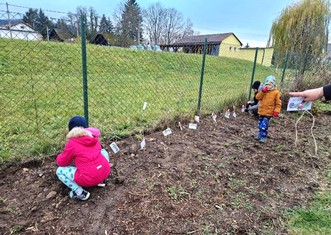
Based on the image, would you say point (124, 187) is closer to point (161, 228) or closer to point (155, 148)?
point (161, 228)

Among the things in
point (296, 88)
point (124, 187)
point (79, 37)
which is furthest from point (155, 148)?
point (296, 88)

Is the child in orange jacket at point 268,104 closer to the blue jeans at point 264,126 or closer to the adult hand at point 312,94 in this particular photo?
the blue jeans at point 264,126

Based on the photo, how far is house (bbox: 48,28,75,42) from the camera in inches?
98.6

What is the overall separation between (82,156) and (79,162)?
7 cm

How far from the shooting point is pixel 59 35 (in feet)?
8.29

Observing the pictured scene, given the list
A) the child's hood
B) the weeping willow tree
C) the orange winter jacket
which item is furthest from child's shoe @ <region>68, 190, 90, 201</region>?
the weeping willow tree

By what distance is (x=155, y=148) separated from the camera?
3449mm

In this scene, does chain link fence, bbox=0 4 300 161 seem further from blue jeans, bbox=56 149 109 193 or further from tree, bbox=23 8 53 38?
blue jeans, bbox=56 149 109 193

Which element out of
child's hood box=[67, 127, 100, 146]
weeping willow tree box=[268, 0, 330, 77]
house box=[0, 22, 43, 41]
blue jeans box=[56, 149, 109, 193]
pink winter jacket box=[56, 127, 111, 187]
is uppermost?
weeping willow tree box=[268, 0, 330, 77]

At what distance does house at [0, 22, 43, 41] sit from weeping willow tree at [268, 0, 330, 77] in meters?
7.50

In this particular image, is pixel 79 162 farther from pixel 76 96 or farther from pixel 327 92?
pixel 76 96

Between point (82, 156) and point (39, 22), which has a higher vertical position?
point (39, 22)

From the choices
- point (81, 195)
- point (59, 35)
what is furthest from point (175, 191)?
point (59, 35)

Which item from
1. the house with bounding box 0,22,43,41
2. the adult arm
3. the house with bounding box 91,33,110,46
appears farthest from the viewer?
the house with bounding box 91,33,110,46
